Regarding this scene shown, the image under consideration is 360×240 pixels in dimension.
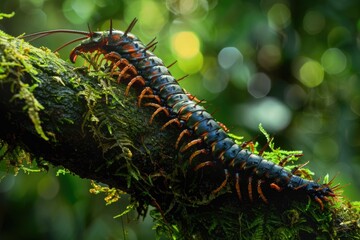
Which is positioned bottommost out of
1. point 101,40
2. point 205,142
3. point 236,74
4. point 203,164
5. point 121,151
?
point 121,151

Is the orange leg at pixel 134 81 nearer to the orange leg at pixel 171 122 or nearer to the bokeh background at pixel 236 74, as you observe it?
the orange leg at pixel 171 122

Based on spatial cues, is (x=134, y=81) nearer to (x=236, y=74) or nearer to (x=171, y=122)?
(x=171, y=122)

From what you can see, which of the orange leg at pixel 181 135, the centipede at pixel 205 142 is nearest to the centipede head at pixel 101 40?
the centipede at pixel 205 142

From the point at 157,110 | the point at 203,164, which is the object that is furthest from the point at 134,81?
the point at 203,164

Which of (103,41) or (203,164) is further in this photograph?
(103,41)

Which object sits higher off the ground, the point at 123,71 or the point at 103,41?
the point at 103,41

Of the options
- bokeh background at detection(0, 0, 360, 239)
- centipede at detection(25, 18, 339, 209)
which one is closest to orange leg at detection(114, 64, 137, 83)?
centipede at detection(25, 18, 339, 209)
